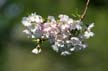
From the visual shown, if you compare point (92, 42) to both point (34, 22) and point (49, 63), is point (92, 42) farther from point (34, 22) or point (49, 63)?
point (34, 22)

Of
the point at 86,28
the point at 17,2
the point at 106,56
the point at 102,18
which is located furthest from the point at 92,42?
the point at 86,28

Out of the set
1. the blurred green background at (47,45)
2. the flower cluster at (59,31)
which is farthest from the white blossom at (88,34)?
the blurred green background at (47,45)

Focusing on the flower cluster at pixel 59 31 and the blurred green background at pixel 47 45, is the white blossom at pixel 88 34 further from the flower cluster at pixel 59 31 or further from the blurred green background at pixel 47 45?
the blurred green background at pixel 47 45

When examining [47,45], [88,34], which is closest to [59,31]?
[88,34]

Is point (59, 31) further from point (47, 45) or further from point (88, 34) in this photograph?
point (47, 45)

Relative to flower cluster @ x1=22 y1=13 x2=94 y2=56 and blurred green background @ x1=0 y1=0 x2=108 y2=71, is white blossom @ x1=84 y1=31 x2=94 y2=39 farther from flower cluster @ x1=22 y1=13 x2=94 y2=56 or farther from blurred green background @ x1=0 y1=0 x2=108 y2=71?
blurred green background @ x1=0 y1=0 x2=108 y2=71
